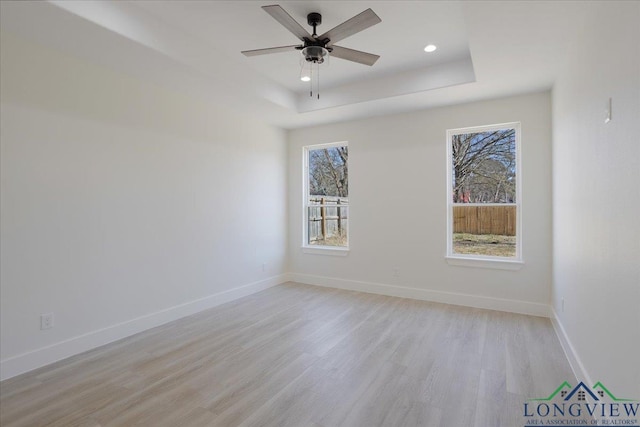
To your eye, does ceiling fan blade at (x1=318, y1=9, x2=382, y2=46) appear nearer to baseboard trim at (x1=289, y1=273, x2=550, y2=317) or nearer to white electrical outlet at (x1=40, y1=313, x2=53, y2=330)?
white electrical outlet at (x1=40, y1=313, x2=53, y2=330)

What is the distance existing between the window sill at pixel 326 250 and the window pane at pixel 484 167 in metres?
1.84

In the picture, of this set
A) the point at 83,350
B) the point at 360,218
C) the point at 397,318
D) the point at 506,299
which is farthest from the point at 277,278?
the point at 506,299

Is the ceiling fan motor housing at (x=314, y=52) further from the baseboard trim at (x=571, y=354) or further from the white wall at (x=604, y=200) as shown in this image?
the baseboard trim at (x=571, y=354)

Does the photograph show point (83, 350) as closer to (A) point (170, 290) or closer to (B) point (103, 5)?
(A) point (170, 290)

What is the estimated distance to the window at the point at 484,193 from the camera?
13.1 ft

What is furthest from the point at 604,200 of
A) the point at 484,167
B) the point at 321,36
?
the point at 484,167

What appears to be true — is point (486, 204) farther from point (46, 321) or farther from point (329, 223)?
point (46, 321)

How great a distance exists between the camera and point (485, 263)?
13.3 feet

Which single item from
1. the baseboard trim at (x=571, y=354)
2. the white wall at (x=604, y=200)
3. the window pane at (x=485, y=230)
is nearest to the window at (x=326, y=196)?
the window pane at (x=485, y=230)

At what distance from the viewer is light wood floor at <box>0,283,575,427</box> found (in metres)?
1.98

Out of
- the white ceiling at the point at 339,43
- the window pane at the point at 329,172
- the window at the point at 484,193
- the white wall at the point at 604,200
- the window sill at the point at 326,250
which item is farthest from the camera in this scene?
the window pane at the point at 329,172

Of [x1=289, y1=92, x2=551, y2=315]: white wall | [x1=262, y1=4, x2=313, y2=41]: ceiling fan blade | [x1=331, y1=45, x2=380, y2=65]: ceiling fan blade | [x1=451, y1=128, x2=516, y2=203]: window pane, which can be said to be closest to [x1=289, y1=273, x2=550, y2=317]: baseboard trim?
[x1=289, y1=92, x2=551, y2=315]: white wall

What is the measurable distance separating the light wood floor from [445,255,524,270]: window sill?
59 centimetres

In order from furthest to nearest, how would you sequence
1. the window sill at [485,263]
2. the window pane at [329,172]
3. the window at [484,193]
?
1. the window pane at [329,172]
2. the window at [484,193]
3. the window sill at [485,263]
